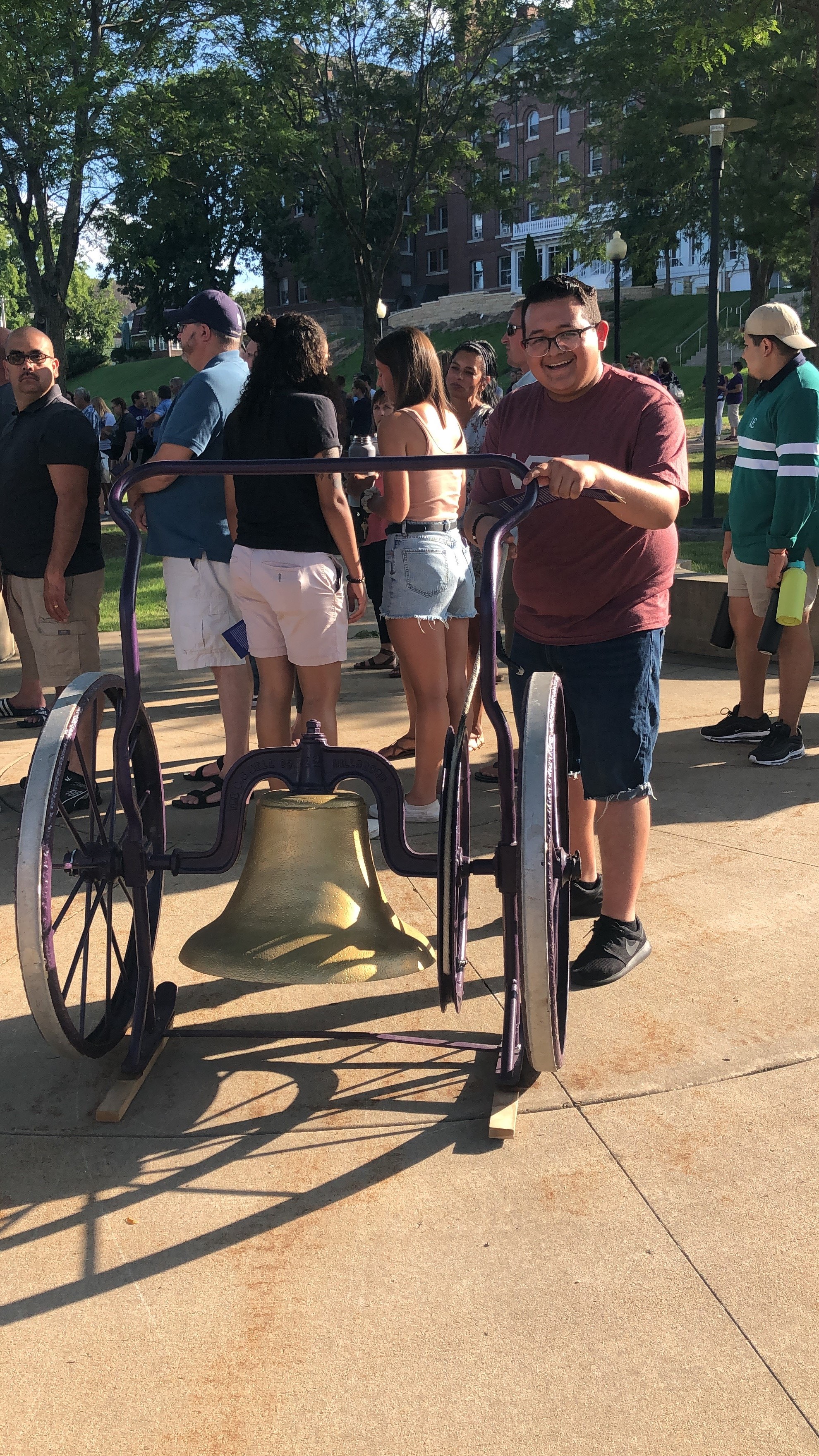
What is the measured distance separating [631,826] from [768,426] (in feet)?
9.03

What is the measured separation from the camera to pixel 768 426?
5402mm

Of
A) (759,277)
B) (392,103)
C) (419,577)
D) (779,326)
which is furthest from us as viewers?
(759,277)

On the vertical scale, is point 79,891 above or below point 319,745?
below

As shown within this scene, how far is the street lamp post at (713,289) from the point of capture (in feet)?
41.9

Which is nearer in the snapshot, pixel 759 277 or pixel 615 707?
pixel 615 707

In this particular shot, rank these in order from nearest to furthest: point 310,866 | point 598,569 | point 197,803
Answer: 1. point 310,866
2. point 598,569
3. point 197,803

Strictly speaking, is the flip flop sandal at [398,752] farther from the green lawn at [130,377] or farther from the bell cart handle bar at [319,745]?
the green lawn at [130,377]

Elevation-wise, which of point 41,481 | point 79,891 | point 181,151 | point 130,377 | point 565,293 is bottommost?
point 79,891

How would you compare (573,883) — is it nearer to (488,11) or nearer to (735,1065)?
(735,1065)

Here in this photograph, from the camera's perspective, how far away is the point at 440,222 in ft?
237

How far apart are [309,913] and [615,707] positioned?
0.98 meters

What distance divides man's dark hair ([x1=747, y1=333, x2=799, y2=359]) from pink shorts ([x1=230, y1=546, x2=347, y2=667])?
2.17 m

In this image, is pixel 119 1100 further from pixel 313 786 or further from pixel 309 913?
pixel 313 786

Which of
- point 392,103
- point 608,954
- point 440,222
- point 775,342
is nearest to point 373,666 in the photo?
point 775,342
